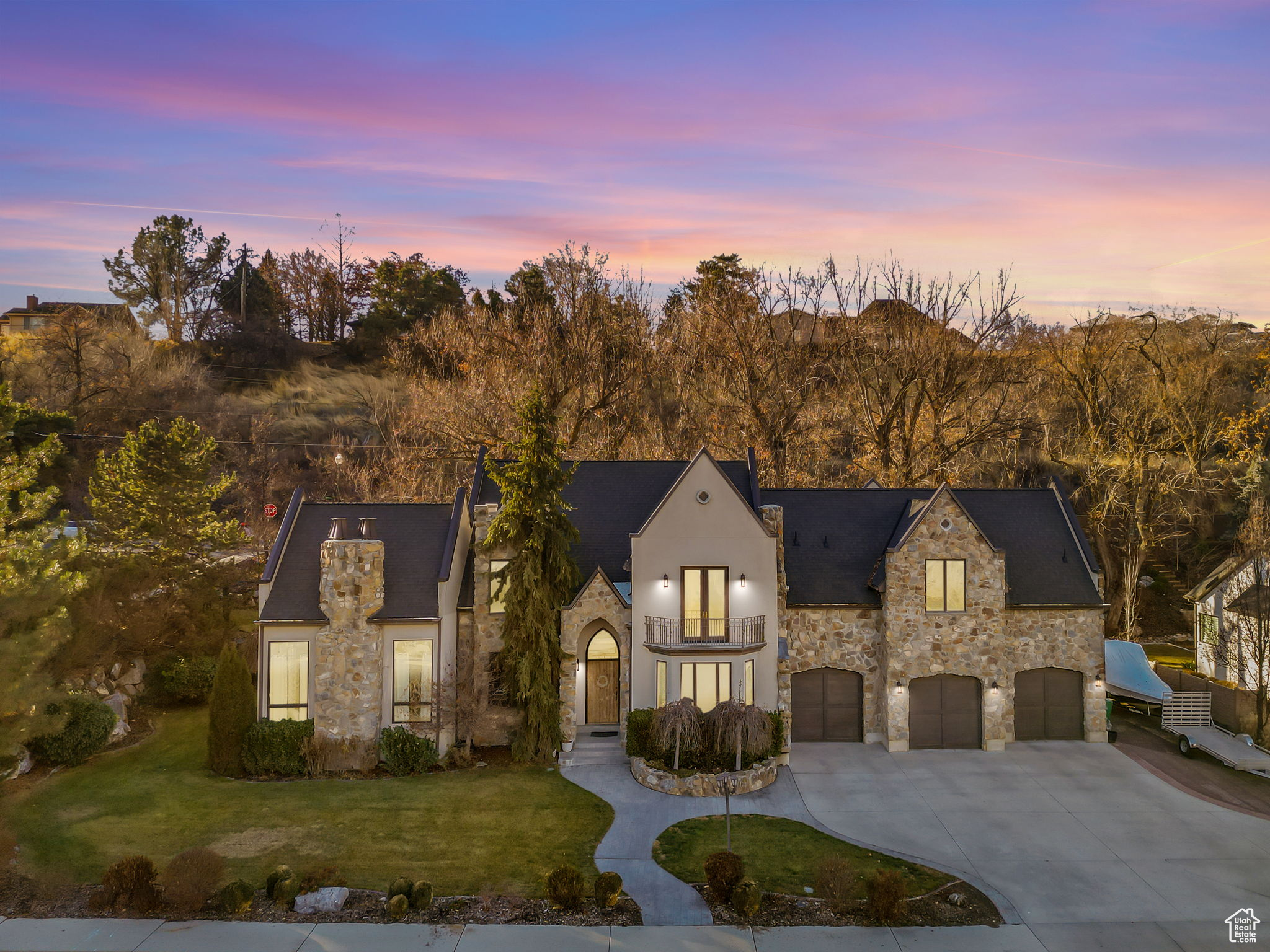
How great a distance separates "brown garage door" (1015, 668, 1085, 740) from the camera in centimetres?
2362

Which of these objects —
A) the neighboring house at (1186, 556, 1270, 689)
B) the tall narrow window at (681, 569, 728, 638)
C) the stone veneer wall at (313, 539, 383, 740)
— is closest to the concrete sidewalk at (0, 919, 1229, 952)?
the stone veneer wall at (313, 539, 383, 740)

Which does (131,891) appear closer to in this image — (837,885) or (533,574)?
(533,574)

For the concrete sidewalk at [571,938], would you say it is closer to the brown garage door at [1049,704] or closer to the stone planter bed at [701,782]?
the stone planter bed at [701,782]

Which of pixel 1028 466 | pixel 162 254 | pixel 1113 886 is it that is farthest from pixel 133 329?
pixel 1113 886

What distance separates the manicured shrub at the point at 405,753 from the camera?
21250 mm

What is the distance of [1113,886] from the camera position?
15.4m

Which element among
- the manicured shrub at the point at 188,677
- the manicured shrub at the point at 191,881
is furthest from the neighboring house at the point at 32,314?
the manicured shrub at the point at 191,881

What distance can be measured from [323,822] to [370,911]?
176 inches

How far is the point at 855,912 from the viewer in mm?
14141

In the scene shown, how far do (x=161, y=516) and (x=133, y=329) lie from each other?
43.0 m

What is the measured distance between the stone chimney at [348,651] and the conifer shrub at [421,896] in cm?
795

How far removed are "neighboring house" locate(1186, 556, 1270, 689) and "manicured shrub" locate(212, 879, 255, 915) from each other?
2573 cm

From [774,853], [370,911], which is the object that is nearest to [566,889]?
[370,911]

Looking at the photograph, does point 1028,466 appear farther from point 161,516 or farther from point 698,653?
point 161,516
